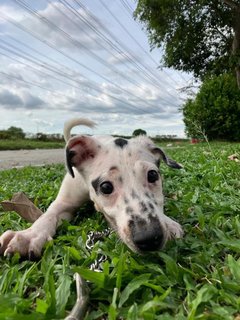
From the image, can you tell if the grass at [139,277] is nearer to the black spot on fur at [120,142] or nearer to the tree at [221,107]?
the black spot on fur at [120,142]

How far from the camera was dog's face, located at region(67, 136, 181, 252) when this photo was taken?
2.03 meters

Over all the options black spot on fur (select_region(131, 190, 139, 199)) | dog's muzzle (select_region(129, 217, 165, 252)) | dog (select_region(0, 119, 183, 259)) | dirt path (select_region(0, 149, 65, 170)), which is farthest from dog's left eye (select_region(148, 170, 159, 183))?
dirt path (select_region(0, 149, 65, 170))

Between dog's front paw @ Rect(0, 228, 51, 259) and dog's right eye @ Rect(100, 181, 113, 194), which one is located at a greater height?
dog's right eye @ Rect(100, 181, 113, 194)

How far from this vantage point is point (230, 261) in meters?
1.90

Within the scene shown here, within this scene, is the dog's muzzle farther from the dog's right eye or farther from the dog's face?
the dog's right eye

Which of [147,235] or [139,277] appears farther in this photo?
[147,235]

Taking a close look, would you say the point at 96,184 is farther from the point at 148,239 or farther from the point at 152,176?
the point at 148,239

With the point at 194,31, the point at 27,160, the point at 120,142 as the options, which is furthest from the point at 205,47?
the point at 120,142

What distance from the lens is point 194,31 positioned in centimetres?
2261

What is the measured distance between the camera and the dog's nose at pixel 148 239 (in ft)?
6.50

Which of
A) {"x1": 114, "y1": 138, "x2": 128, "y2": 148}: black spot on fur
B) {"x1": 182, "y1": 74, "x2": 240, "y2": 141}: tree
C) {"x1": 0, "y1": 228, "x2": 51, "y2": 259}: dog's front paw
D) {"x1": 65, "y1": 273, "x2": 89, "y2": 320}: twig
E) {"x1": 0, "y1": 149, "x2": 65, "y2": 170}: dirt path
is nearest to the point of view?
{"x1": 65, "y1": 273, "x2": 89, "y2": 320}: twig

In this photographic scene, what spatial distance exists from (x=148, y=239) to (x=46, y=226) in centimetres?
99

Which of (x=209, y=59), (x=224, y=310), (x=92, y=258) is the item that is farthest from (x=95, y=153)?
(x=209, y=59)

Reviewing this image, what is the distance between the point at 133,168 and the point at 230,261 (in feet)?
2.70
